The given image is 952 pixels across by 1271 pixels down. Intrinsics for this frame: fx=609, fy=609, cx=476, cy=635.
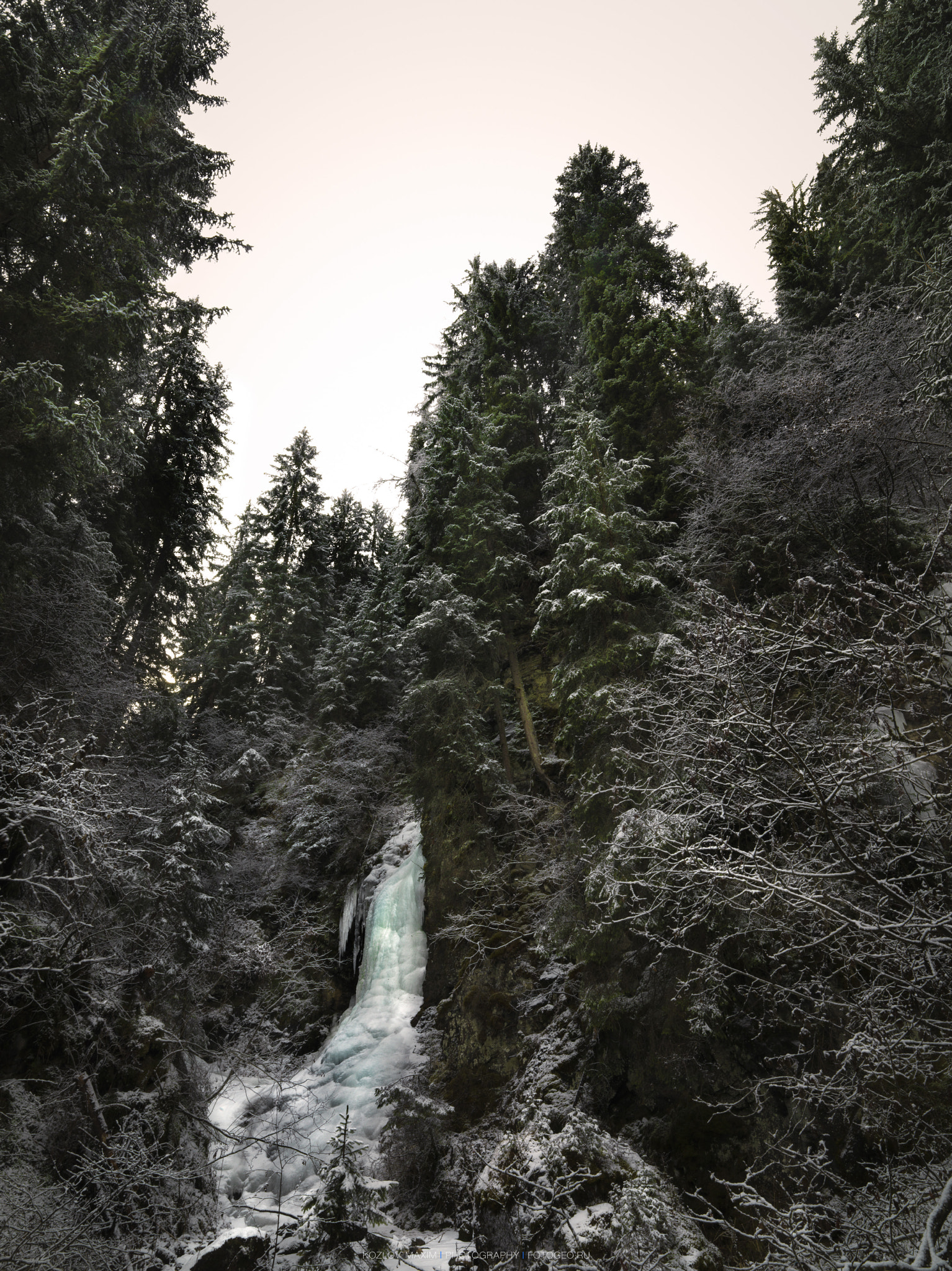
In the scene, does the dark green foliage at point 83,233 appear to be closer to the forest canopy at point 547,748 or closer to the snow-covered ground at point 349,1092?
the forest canopy at point 547,748

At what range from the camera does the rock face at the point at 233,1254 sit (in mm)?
7570

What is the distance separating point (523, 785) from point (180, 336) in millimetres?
17013

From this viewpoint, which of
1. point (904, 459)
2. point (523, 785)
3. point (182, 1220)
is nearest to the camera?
point (182, 1220)

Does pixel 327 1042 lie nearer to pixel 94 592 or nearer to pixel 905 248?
pixel 94 592

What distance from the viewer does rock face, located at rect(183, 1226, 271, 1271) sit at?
7.57 meters

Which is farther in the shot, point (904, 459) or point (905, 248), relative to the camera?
point (905, 248)

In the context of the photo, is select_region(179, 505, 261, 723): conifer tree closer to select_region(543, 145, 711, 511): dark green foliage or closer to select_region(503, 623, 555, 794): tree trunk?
select_region(503, 623, 555, 794): tree trunk

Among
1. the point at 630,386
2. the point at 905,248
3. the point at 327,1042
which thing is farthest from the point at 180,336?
the point at 327,1042

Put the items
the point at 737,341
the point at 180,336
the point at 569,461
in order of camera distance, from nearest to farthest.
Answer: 1. the point at 569,461
2. the point at 737,341
3. the point at 180,336

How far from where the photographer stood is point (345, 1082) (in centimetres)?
1227

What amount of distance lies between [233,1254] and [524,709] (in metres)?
10.1

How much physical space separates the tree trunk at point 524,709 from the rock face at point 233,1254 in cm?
825

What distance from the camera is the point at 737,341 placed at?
16828 millimetres

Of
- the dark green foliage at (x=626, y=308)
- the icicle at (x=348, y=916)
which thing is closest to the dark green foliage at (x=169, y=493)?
the icicle at (x=348, y=916)
